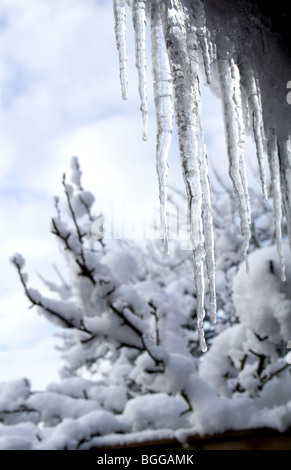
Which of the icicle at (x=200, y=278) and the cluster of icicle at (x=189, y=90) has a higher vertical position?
the cluster of icicle at (x=189, y=90)

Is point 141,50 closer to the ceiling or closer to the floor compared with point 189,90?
closer to the ceiling

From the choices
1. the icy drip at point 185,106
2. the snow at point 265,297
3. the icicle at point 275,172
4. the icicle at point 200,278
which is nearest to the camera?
the icy drip at point 185,106

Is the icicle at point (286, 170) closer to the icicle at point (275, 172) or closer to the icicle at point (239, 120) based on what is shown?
the icicle at point (275, 172)

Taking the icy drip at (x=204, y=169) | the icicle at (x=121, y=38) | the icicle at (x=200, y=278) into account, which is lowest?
the icicle at (x=200, y=278)

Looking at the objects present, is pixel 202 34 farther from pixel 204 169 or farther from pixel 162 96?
Answer: pixel 204 169

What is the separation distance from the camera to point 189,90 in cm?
116

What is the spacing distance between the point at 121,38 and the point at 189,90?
1.03 ft

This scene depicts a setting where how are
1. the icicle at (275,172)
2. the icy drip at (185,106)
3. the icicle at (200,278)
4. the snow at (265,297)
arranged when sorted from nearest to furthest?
the icy drip at (185,106) → the icicle at (200,278) → the icicle at (275,172) → the snow at (265,297)

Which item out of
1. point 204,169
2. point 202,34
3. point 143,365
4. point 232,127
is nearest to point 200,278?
point 204,169

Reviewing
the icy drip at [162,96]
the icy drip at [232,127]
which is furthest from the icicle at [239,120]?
the icy drip at [162,96]

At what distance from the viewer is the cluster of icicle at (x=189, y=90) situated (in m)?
1.14

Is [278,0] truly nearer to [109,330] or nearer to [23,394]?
[109,330]
